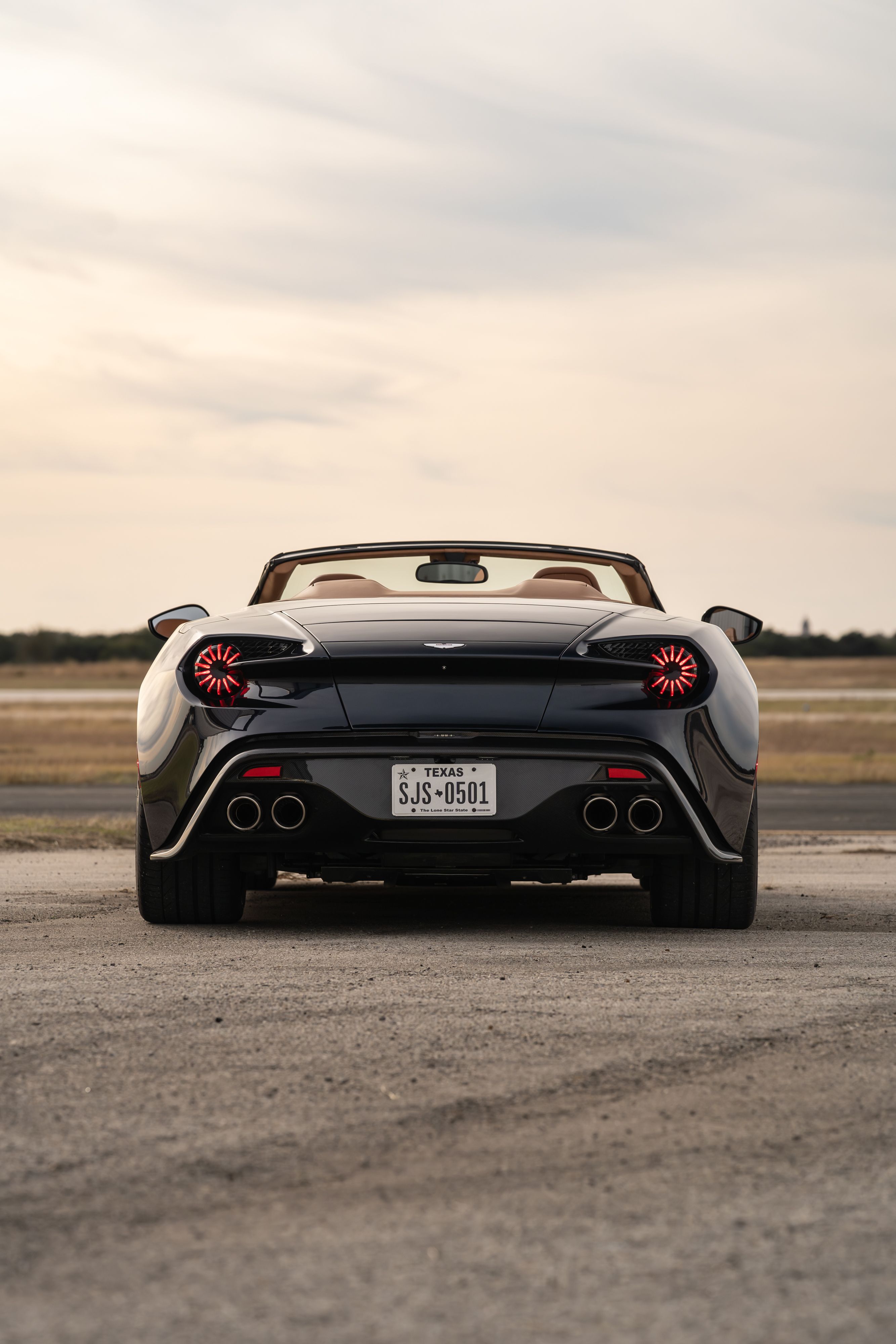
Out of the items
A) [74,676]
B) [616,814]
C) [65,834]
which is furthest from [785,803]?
[74,676]

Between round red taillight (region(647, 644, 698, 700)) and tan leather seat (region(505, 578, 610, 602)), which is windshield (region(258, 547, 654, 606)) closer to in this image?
tan leather seat (region(505, 578, 610, 602))

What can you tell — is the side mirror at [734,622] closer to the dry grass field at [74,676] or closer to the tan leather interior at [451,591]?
the tan leather interior at [451,591]

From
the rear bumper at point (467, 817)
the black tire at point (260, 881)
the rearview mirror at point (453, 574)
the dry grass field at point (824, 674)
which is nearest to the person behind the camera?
the rear bumper at point (467, 817)

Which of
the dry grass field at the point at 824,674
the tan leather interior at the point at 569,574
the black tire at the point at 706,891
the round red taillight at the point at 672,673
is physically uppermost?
the tan leather interior at the point at 569,574

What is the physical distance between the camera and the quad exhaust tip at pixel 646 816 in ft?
15.8

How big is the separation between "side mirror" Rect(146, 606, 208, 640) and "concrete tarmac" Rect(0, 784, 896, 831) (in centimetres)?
1001

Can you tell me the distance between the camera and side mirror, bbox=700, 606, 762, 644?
6121 mm

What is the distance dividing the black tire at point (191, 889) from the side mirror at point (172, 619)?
37.8 inches

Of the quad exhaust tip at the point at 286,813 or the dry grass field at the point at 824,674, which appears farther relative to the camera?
the dry grass field at the point at 824,674

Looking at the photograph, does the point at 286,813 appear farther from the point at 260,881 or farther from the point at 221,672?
the point at 260,881

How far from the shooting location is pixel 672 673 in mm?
4941

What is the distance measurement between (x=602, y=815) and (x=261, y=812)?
1.13 meters

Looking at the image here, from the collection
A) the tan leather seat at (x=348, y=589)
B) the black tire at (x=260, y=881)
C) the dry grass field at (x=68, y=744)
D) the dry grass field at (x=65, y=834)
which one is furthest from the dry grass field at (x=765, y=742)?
the black tire at (x=260, y=881)

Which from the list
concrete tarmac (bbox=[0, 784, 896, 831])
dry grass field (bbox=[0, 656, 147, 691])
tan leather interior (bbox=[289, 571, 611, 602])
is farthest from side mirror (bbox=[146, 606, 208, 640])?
dry grass field (bbox=[0, 656, 147, 691])
